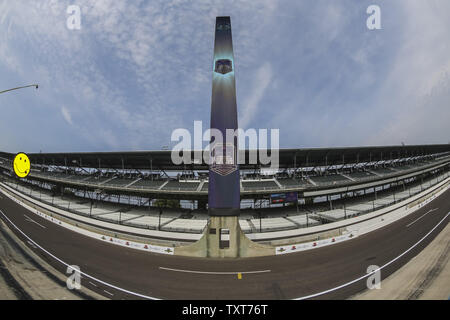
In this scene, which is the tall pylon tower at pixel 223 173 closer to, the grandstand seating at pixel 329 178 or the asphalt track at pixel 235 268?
the asphalt track at pixel 235 268

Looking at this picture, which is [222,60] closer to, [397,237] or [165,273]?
[165,273]

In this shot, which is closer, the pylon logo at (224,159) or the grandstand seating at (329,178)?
the pylon logo at (224,159)

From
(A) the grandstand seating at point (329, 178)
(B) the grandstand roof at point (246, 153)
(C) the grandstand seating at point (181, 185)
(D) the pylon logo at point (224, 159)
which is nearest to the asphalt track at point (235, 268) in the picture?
(D) the pylon logo at point (224, 159)

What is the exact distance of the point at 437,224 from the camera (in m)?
18.6

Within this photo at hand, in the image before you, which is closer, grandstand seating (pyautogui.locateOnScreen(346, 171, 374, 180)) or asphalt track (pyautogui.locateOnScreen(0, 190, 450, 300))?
asphalt track (pyautogui.locateOnScreen(0, 190, 450, 300))

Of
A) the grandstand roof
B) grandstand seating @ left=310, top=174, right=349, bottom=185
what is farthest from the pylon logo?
grandstand seating @ left=310, top=174, right=349, bottom=185

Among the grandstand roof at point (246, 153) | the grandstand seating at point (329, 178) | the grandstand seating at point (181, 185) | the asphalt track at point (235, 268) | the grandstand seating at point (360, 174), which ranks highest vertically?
the grandstand roof at point (246, 153)

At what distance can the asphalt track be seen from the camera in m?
9.02

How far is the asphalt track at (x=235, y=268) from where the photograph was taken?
9.02 meters

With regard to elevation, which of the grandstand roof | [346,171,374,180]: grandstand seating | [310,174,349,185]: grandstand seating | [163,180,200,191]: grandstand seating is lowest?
[163,180,200,191]: grandstand seating

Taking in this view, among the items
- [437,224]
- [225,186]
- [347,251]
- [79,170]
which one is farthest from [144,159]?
[437,224]

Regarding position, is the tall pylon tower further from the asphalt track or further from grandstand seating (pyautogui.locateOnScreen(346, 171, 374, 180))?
grandstand seating (pyautogui.locateOnScreen(346, 171, 374, 180))

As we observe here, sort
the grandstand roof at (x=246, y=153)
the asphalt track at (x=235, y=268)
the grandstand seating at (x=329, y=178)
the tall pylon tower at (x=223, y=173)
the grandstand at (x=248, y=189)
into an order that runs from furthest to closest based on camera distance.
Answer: the grandstand seating at (x=329, y=178) → the grandstand roof at (x=246, y=153) → the grandstand at (x=248, y=189) → the tall pylon tower at (x=223, y=173) → the asphalt track at (x=235, y=268)

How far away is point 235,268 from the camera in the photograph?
1169cm
